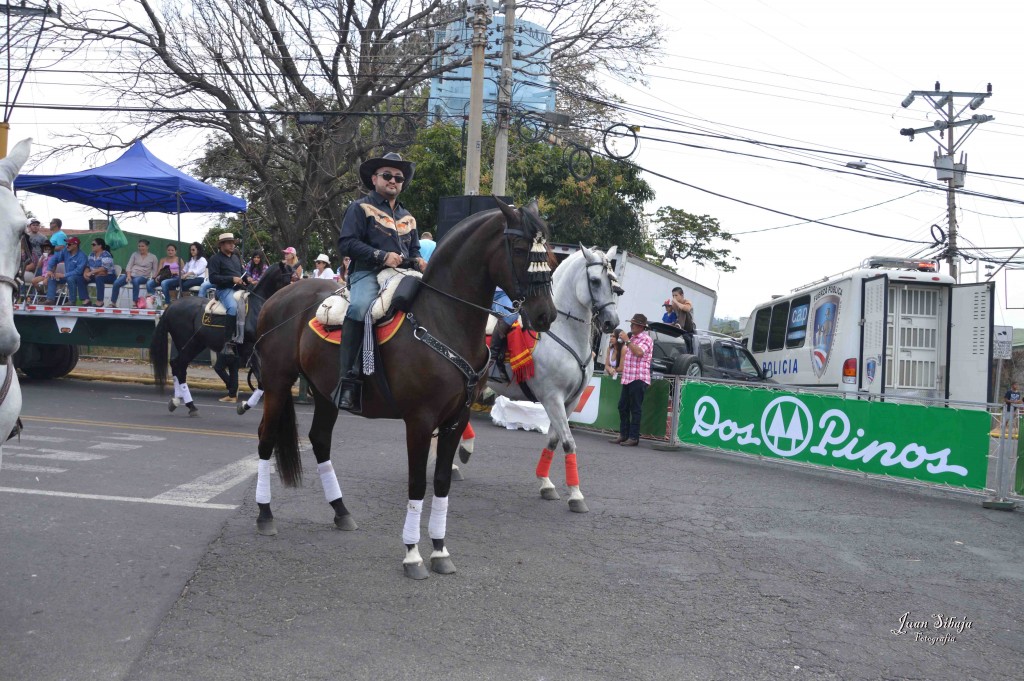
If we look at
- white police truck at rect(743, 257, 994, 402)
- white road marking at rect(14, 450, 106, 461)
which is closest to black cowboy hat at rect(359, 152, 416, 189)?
white road marking at rect(14, 450, 106, 461)

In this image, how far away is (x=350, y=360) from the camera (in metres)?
5.76

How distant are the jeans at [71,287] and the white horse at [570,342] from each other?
11924mm

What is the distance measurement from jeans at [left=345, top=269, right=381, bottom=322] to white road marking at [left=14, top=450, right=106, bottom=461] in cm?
480

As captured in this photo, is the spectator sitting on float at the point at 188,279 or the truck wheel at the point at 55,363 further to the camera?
the truck wheel at the point at 55,363

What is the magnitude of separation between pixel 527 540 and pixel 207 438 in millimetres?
5985

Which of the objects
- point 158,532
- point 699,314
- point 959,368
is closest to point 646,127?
point 699,314

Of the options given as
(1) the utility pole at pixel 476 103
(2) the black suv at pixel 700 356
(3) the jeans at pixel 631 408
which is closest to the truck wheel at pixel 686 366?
(2) the black suv at pixel 700 356

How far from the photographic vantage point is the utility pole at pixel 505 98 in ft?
57.3

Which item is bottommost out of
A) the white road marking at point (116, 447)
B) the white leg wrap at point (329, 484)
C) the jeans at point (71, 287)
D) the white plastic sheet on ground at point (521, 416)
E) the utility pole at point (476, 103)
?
the white road marking at point (116, 447)

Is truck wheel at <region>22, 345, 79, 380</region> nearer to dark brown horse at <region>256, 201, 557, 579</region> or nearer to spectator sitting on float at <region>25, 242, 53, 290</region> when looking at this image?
spectator sitting on float at <region>25, 242, 53, 290</region>

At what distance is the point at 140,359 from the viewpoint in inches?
882

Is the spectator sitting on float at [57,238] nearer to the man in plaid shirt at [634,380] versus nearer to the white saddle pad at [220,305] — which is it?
the white saddle pad at [220,305]

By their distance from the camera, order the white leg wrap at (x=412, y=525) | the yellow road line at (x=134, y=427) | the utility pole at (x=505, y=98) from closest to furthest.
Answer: the white leg wrap at (x=412, y=525), the yellow road line at (x=134, y=427), the utility pole at (x=505, y=98)

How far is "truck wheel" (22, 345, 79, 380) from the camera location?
17.5m
